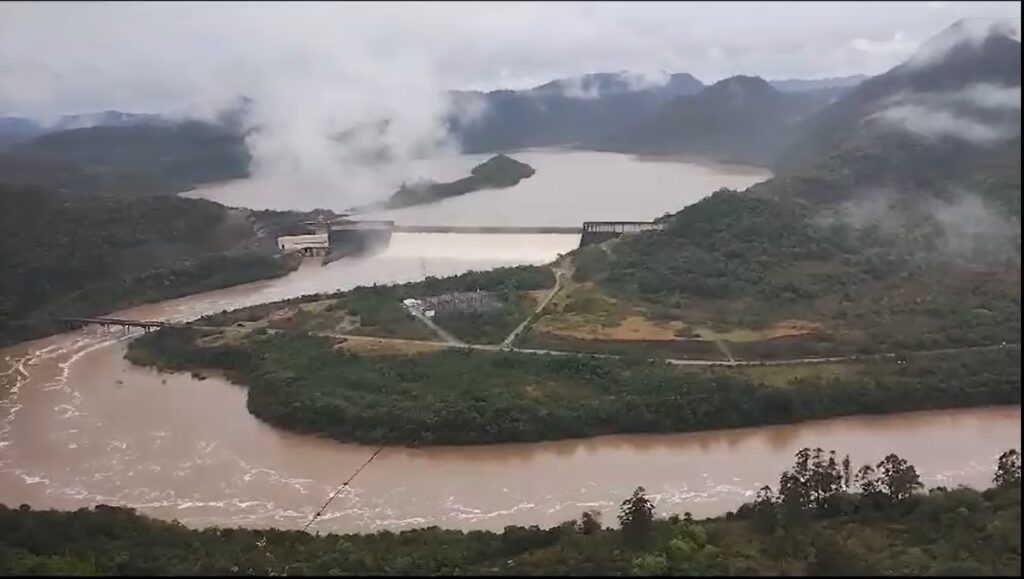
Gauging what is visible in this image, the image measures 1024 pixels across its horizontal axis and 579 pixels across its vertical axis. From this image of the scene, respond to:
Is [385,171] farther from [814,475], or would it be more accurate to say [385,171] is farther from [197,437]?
[814,475]

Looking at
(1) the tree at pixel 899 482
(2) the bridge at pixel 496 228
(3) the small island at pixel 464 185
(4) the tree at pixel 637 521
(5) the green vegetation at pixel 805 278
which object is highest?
(3) the small island at pixel 464 185

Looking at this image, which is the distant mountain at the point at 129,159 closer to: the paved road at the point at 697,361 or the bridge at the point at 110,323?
the bridge at the point at 110,323

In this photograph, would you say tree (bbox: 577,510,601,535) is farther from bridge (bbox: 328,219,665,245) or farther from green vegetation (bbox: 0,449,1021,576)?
bridge (bbox: 328,219,665,245)

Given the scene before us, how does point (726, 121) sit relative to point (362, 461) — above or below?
above

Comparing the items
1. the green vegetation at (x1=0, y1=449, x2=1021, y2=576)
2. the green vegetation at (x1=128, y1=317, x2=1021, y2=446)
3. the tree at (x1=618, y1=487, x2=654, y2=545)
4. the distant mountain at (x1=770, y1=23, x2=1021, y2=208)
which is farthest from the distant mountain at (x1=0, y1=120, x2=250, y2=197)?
the distant mountain at (x1=770, y1=23, x2=1021, y2=208)

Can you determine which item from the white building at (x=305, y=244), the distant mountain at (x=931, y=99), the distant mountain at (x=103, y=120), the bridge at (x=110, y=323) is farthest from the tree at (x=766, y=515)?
the white building at (x=305, y=244)

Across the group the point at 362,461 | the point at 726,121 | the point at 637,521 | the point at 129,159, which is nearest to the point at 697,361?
the point at 362,461

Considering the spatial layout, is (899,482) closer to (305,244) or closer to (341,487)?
(341,487)
